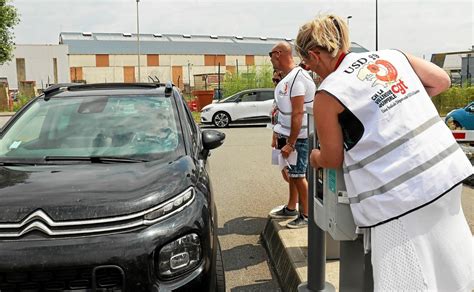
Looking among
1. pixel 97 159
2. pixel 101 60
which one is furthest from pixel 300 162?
pixel 101 60

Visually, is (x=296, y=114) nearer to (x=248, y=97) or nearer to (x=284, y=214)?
(x=284, y=214)

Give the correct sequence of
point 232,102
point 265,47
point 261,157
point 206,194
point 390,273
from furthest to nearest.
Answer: point 265,47 → point 232,102 → point 261,157 → point 206,194 → point 390,273

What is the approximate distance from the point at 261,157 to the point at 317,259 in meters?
7.21

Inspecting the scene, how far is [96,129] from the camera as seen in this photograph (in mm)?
3621

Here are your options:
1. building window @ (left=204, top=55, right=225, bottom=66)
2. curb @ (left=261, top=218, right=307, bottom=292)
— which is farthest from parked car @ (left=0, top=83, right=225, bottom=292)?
building window @ (left=204, top=55, right=225, bottom=66)

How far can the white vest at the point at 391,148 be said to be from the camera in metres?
2.03

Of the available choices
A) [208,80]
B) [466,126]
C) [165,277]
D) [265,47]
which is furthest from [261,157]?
[265,47]

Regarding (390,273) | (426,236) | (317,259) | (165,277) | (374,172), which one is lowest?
(317,259)

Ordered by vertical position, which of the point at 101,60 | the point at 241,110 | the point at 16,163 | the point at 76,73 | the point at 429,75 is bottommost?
the point at 76,73

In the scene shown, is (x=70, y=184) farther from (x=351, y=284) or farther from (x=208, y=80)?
(x=208, y=80)

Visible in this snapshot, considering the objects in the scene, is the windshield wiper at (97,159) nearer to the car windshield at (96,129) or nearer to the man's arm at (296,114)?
the car windshield at (96,129)

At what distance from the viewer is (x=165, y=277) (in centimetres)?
244

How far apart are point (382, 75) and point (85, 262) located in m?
1.60

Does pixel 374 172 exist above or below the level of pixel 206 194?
above
